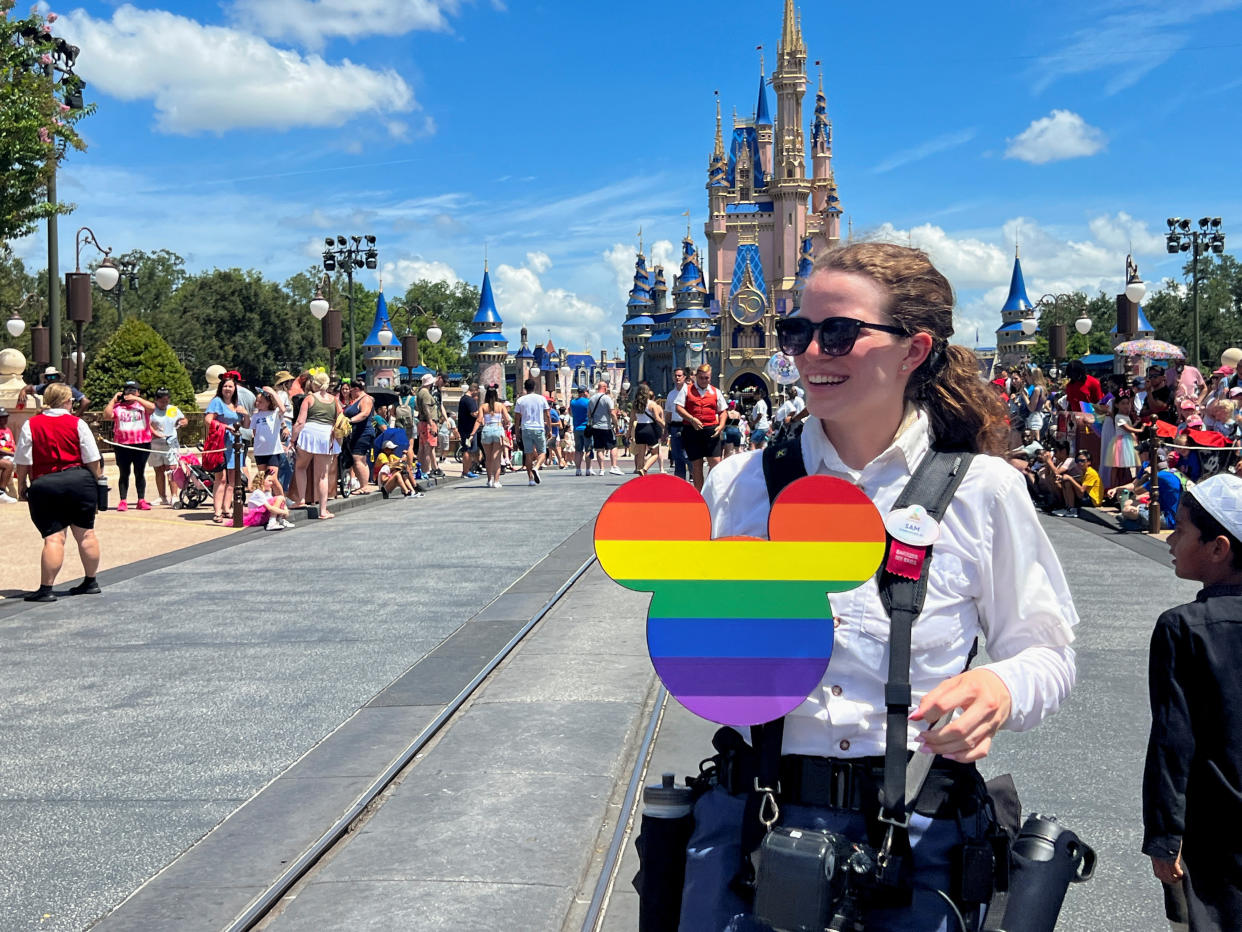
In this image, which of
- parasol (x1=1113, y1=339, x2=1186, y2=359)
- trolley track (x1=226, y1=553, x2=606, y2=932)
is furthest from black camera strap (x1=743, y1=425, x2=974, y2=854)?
parasol (x1=1113, y1=339, x2=1186, y2=359)

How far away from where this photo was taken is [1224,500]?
10.3 ft

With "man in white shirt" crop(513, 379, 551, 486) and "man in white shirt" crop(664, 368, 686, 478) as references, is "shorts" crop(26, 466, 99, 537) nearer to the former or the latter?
"man in white shirt" crop(664, 368, 686, 478)

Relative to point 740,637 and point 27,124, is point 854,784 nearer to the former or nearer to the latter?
point 740,637

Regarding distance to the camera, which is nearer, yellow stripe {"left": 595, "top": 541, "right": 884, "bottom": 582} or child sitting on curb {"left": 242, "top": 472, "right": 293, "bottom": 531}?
yellow stripe {"left": 595, "top": 541, "right": 884, "bottom": 582}

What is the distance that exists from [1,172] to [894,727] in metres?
19.4

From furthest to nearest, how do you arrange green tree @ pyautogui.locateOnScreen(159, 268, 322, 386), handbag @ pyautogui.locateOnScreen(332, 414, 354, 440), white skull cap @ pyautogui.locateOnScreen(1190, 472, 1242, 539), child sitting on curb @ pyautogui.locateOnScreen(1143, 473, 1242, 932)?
green tree @ pyautogui.locateOnScreen(159, 268, 322, 386), handbag @ pyautogui.locateOnScreen(332, 414, 354, 440), white skull cap @ pyautogui.locateOnScreen(1190, 472, 1242, 539), child sitting on curb @ pyautogui.locateOnScreen(1143, 473, 1242, 932)

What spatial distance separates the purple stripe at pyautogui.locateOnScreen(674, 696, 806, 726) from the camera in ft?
6.38

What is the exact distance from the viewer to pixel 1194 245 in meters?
37.2

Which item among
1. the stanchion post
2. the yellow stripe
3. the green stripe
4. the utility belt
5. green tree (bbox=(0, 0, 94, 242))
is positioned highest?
green tree (bbox=(0, 0, 94, 242))

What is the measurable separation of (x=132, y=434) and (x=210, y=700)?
11574 mm

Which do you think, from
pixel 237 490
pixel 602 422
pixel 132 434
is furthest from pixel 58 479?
pixel 602 422

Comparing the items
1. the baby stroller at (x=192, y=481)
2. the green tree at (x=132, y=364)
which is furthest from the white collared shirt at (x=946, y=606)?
the green tree at (x=132, y=364)

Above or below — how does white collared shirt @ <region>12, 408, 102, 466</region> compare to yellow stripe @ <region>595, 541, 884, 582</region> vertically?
below

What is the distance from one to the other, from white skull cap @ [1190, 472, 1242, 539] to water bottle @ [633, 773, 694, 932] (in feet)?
5.48
